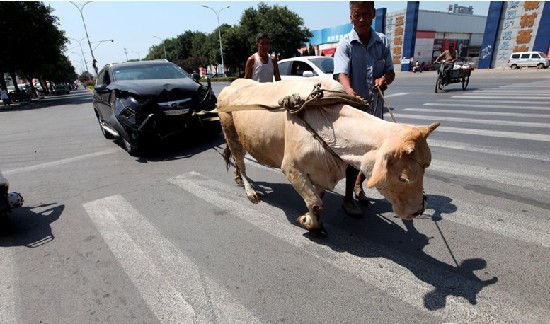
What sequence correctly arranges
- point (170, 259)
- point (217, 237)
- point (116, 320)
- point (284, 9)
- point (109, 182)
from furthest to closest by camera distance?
point (284, 9)
point (109, 182)
point (217, 237)
point (170, 259)
point (116, 320)

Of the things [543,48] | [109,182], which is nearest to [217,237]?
[109,182]

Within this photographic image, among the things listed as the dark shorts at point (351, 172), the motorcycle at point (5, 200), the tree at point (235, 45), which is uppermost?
the tree at point (235, 45)

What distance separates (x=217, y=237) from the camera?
341 cm

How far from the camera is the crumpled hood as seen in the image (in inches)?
247


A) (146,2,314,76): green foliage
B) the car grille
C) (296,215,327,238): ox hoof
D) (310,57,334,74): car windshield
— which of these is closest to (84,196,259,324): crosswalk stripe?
(296,215,327,238): ox hoof

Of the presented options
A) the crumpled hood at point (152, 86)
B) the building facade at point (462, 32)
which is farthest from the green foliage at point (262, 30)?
the crumpled hood at point (152, 86)

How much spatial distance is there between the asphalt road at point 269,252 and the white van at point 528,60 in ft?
111

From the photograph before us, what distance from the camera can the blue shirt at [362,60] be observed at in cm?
332

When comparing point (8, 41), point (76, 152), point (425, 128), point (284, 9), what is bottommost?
point (76, 152)

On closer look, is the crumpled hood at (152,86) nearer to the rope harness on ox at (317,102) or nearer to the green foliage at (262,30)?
the rope harness on ox at (317,102)

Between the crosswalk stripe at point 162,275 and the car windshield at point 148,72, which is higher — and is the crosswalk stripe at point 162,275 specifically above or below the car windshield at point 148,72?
below

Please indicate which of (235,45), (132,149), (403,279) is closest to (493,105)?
(403,279)

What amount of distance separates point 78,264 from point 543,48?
42474 millimetres

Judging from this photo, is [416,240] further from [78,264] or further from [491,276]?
[78,264]
